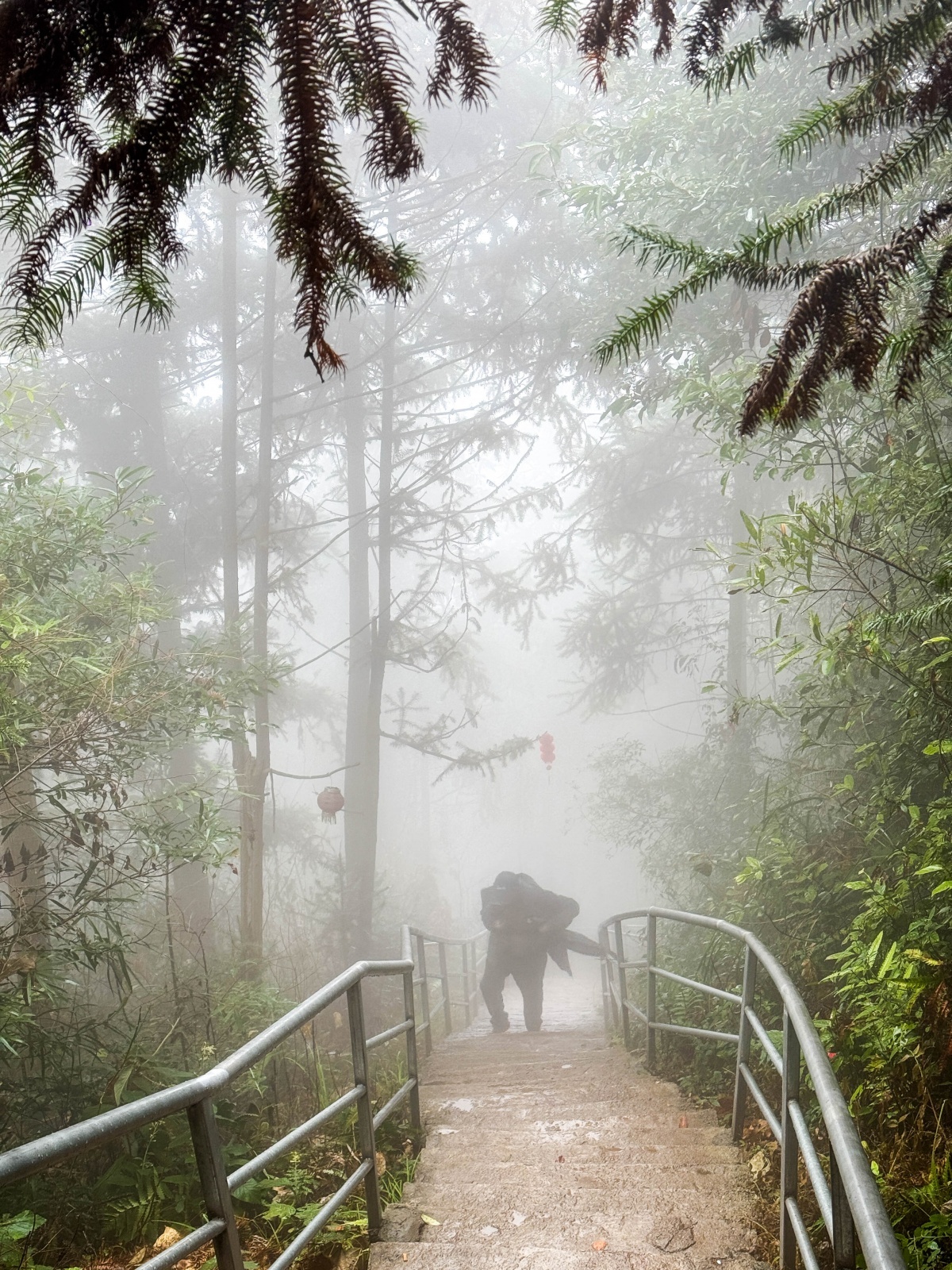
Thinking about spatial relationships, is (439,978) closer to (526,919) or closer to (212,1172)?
(526,919)

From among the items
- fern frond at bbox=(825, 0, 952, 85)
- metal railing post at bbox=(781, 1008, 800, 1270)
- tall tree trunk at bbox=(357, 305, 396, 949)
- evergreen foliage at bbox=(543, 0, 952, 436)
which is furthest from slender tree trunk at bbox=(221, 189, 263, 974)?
Result: fern frond at bbox=(825, 0, 952, 85)

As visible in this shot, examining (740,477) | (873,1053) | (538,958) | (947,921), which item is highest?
(740,477)

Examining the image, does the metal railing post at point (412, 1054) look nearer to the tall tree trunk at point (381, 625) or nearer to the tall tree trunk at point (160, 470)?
the tall tree trunk at point (160, 470)

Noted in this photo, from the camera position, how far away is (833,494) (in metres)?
4.52

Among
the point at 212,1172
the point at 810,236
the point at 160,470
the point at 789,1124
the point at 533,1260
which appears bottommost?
the point at 533,1260

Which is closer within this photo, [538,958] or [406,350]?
[538,958]

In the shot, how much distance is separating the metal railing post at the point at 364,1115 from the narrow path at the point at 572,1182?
3.9 inches

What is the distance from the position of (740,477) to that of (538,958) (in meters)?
7.81

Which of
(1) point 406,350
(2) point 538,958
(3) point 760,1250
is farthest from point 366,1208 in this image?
(1) point 406,350

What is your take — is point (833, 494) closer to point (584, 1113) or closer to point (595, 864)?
point (584, 1113)

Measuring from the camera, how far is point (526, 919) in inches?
381

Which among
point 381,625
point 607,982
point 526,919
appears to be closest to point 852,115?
point 526,919

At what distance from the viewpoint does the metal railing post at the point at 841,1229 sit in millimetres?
2020

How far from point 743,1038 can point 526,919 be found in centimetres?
578
